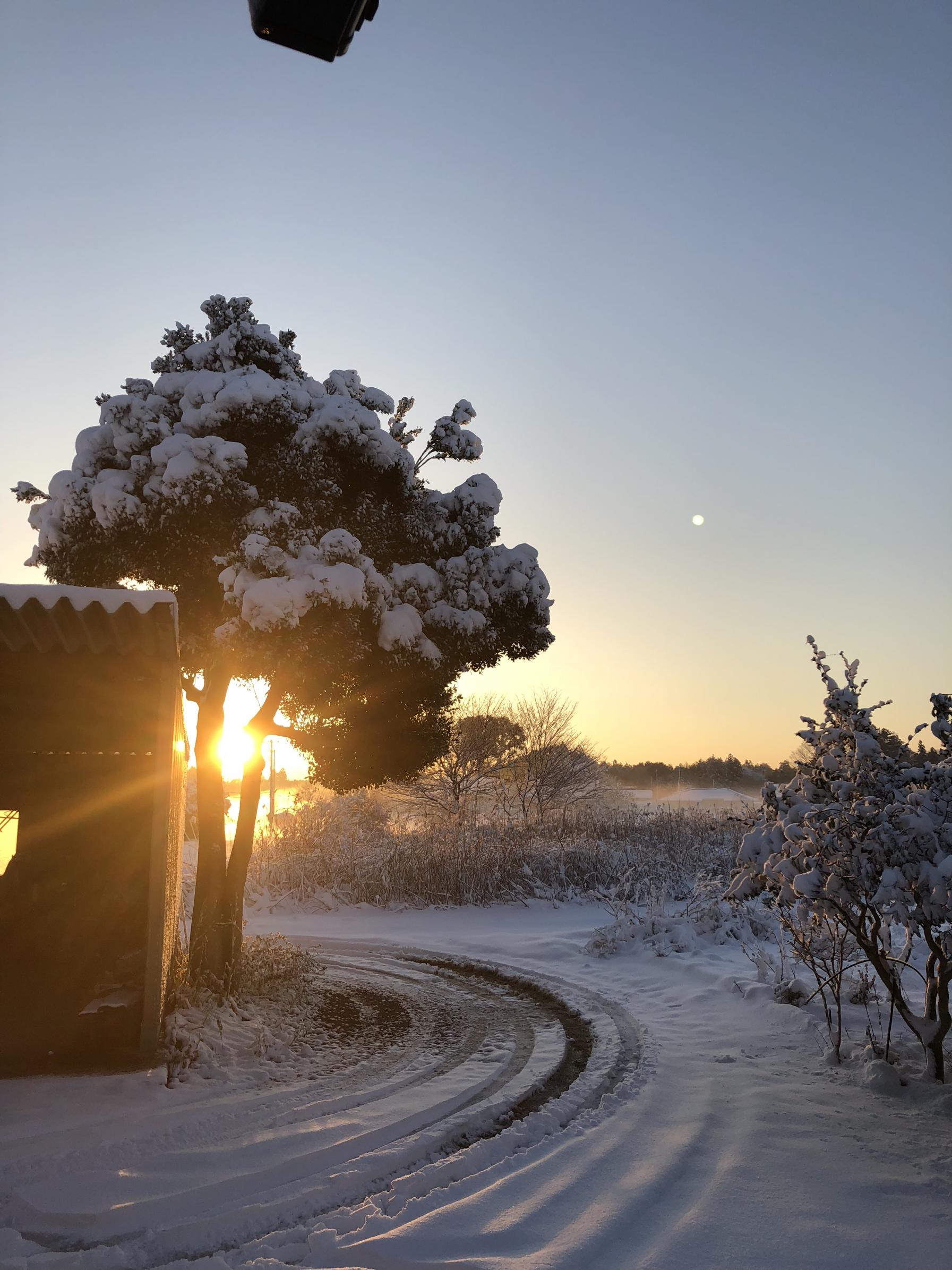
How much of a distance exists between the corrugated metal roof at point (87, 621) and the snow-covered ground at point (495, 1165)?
299 centimetres

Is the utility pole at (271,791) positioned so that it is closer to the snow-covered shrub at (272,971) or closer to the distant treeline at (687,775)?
the snow-covered shrub at (272,971)

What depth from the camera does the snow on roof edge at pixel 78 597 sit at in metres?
5.09

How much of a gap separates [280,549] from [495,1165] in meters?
4.78

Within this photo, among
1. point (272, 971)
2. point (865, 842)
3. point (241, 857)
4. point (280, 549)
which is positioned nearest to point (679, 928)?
point (272, 971)

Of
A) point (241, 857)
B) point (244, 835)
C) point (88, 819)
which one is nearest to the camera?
point (241, 857)

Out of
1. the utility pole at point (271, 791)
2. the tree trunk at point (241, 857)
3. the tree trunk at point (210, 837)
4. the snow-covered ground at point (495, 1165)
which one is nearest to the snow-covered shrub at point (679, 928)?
the snow-covered ground at point (495, 1165)

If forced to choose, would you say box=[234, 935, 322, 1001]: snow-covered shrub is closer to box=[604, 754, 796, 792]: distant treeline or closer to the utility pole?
the utility pole

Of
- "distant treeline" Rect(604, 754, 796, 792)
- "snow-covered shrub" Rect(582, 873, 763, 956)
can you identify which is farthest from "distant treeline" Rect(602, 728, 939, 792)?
"snow-covered shrub" Rect(582, 873, 763, 956)

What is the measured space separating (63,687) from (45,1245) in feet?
16.3

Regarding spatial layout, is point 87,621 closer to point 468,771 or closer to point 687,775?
point 468,771

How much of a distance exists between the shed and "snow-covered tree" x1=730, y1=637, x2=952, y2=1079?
442 centimetres

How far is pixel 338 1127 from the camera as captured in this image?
4.62 m

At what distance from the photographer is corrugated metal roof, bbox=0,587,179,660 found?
5.12 m

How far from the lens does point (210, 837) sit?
25.7 feet
